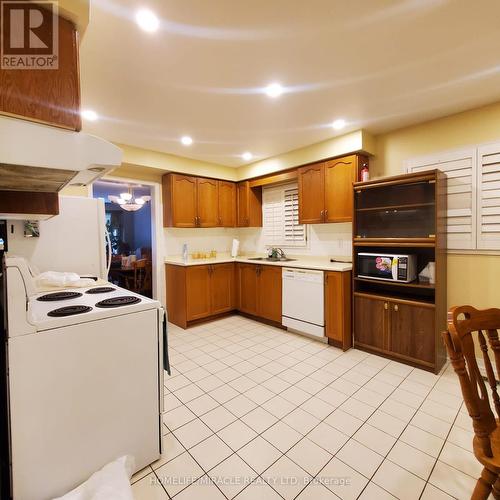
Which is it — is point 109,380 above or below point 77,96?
below

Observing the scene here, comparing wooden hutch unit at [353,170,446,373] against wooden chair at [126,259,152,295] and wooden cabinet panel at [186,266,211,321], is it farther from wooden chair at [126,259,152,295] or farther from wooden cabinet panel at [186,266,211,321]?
wooden chair at [126,259,152,295]

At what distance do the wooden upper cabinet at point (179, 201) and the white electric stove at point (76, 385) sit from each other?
105 inches

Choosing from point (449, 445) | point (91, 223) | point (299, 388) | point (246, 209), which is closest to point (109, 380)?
point (299, 388)

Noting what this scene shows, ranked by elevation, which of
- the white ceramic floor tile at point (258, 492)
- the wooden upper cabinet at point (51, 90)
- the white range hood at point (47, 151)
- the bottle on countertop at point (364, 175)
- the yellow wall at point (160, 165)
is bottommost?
the white ceramic floor tile at point (258, 492)

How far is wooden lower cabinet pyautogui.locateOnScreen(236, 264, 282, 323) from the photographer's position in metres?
3.90

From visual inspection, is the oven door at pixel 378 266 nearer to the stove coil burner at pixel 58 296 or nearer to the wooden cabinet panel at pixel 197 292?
the wooden cabinet panel at pixel 197 292

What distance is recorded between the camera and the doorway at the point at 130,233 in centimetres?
546

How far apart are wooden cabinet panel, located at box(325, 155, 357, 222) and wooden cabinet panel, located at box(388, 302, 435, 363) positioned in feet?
3.92

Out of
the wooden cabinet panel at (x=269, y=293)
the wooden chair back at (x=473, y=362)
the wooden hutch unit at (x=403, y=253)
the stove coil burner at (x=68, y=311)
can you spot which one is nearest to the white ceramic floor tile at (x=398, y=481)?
the wooden chair back at (x=473, y=362)

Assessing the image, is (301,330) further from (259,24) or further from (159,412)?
(259,24)

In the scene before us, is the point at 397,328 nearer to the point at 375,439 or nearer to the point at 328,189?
the point at 375,439

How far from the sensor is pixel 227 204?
482 centimetres

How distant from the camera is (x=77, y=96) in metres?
1.07

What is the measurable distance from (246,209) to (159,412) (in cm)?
364
